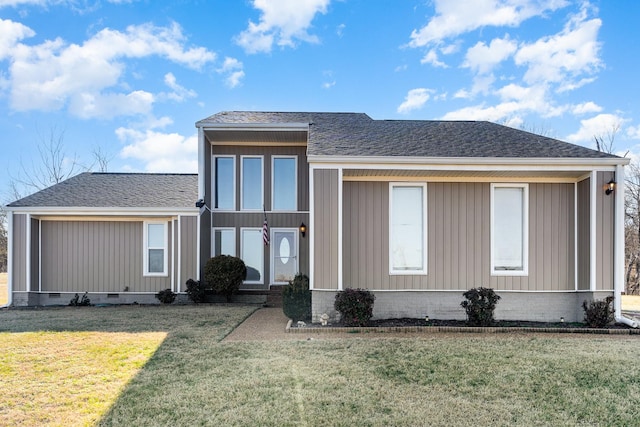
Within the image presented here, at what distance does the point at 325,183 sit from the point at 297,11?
7.83 metres

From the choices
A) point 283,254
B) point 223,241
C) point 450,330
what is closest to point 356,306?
point 450,330

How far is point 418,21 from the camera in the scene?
1498cm

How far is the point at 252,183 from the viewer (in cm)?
1335

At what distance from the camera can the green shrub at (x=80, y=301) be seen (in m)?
12.0

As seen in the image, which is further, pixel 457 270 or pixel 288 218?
pixel 288 218

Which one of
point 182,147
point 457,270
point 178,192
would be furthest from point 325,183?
point 182,147

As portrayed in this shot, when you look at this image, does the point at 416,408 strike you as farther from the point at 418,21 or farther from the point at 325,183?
the point at 418,21

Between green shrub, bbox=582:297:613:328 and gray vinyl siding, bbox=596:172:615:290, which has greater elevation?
gray vinyl siding, bbox=596:172:615:290

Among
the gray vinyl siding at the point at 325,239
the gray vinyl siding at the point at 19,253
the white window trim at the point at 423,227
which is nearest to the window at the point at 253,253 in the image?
the gray vinyl siding at the point at 325,239

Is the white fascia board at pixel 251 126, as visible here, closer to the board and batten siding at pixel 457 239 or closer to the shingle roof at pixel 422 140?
the shingle roof at pixel 422 140

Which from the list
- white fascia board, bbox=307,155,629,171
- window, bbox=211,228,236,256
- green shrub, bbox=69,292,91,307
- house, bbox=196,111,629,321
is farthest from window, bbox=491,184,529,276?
green shrub, bbox=69,292,91,307

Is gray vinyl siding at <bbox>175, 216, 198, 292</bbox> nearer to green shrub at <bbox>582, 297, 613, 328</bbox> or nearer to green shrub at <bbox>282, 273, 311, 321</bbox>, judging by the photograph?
green shrub at <bbox>282, 273, 311, 321</bbox>

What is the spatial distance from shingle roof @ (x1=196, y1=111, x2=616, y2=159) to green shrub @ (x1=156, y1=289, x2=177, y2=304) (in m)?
5.01

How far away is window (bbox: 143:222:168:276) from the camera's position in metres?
12.3
